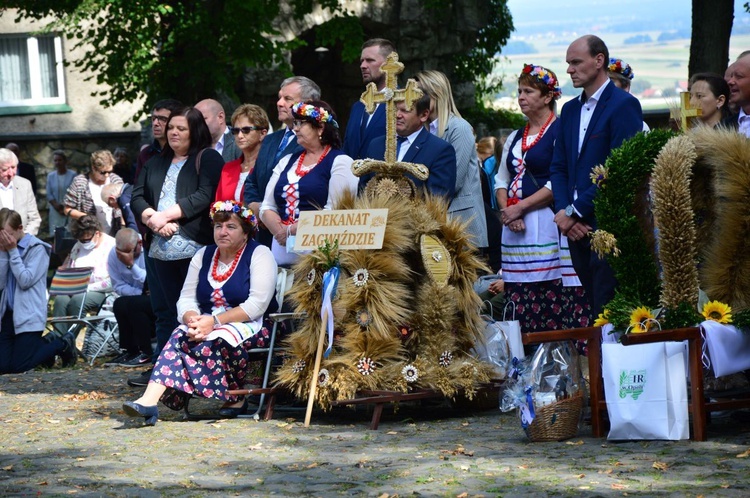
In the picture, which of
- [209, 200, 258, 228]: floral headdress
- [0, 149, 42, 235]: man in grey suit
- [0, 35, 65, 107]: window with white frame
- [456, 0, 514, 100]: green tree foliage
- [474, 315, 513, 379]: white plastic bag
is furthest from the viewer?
[456, 0, 514, 100]: green tree foliage

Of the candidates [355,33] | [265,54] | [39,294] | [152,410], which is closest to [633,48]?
[355,33]

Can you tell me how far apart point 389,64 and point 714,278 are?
9.05 ft

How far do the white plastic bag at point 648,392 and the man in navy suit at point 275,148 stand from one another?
10.3 ft

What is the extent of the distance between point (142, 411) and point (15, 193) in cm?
863

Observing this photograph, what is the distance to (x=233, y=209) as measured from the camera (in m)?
8.45

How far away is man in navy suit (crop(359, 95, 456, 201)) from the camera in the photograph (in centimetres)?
845

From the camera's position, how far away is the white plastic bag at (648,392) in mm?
6613

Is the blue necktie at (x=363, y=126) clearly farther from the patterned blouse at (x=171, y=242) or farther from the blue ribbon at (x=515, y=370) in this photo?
the blue ribbon at (x=515, y=370)

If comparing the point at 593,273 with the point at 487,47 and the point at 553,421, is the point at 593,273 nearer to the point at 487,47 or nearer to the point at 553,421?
the point at 553,421

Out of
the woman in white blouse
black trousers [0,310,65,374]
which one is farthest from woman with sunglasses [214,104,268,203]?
black trousers [0,310,65,374]

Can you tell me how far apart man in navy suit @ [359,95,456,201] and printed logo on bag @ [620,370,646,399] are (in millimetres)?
2176

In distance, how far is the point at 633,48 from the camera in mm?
39844

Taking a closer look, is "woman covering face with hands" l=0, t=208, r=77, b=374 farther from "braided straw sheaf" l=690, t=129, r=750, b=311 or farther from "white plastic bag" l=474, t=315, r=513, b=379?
"braided straw sheaf" l=690, t=129, r=750, b=311

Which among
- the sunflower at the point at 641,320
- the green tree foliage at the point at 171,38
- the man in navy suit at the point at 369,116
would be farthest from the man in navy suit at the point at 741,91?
the green tree foliage at the point at 171,38
